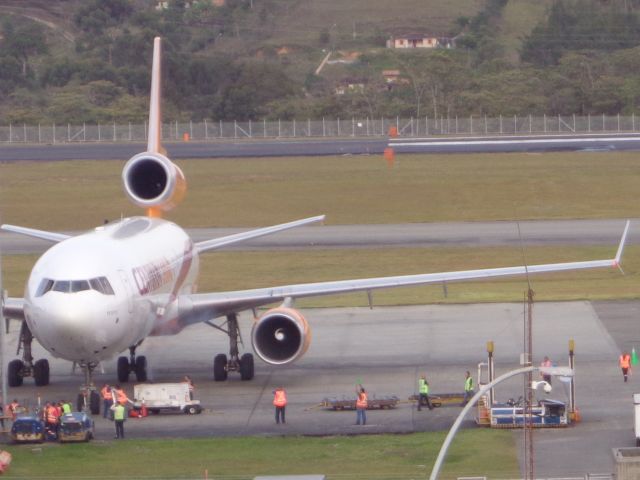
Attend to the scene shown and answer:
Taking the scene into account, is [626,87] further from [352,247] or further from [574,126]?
[352,247]

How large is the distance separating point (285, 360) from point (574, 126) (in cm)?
9286

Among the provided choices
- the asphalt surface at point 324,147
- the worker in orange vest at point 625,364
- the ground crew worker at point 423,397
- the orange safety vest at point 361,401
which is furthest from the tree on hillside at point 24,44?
the orange safety vest at point 361,401

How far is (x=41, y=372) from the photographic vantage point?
34031 millimetres

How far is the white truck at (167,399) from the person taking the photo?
30.8 meters

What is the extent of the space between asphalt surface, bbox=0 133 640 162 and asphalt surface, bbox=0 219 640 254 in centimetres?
2748

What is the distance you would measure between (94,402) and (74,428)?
256cm

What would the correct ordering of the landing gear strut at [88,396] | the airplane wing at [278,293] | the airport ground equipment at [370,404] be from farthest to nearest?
the airplane wing at [278,293] < the airport ground equipment at [370,404] < the landing gear strut at [88,396]

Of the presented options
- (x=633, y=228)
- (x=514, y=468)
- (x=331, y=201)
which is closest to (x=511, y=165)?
(x=331, y=201)

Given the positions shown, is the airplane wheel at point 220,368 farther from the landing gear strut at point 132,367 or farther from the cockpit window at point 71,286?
the cockpit window at point 71,286

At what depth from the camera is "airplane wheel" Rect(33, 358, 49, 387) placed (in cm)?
3403

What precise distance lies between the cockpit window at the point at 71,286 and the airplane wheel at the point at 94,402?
10.6 feet

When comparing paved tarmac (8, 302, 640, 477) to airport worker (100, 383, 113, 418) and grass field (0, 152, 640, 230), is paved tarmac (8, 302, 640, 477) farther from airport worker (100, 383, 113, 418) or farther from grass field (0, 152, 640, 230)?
grass field (0, 152, 640, 230)

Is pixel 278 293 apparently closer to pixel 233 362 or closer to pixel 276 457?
pixel 233 362

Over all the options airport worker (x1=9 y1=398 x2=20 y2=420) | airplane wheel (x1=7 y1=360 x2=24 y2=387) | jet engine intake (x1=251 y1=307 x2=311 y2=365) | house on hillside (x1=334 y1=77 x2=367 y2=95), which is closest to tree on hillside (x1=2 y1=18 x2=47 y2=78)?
house on hillside (x1=334 y1=77 x2=367 y2=95)
